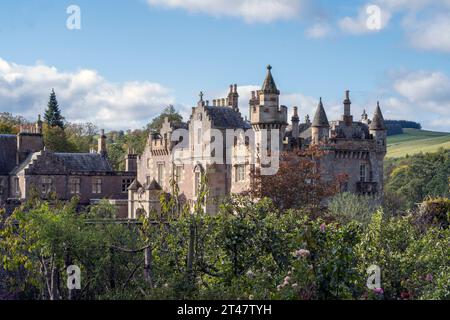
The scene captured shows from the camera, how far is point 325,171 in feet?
181

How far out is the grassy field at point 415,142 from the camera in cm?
13100

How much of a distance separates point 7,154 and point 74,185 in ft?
17.9

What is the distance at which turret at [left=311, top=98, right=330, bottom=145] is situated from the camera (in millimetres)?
56250

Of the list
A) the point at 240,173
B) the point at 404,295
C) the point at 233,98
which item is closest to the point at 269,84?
the point at 240,173

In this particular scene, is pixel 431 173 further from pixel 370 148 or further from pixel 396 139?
pixel 396 139

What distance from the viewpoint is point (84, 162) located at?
216 ft

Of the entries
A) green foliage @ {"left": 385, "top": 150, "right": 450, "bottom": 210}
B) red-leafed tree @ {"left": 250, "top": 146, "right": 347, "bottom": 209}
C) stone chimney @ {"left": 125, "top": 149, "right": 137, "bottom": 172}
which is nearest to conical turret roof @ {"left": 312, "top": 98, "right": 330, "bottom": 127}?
red-leafed tree @ {"left": 250, "top": 146, "right": 347, "bottom": 209}

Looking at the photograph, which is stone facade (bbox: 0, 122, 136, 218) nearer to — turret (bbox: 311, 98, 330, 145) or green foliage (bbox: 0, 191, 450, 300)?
turret (bbox: 311, 98, 330, 145)

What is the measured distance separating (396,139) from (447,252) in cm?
13338

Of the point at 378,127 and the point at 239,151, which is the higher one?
the point at 378,127

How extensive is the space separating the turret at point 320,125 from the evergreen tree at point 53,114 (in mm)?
48434

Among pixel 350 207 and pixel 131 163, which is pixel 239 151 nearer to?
pixel 350 207

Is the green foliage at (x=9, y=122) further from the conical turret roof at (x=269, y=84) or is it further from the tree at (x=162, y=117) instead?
the conical turret roof at (x=269, y=84)
